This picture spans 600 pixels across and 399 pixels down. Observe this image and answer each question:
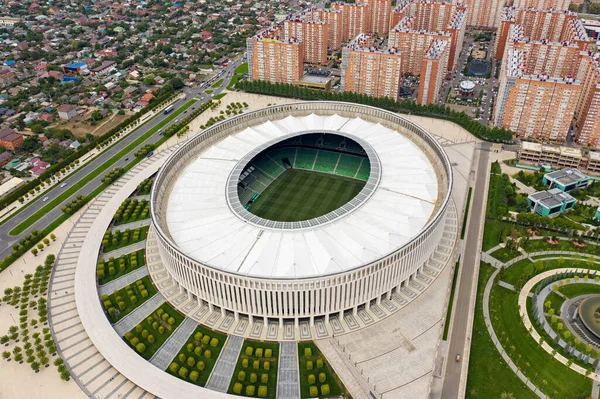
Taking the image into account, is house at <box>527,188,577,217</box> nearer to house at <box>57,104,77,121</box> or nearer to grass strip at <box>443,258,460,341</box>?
grass strip at <box>443,258,460,341</box>

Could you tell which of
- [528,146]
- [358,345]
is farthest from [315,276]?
[528,146]

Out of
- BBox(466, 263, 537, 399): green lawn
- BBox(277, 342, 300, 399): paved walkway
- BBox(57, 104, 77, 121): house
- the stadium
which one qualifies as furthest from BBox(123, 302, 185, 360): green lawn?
BBox(57, 104, 77, 121): house

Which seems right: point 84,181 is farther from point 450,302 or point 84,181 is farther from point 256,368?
point 450,302

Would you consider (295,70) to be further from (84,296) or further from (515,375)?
(515,375)

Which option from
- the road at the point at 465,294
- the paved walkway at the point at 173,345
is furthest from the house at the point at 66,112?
the road at the point at 465,294

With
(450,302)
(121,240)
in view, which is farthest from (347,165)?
(121,240)

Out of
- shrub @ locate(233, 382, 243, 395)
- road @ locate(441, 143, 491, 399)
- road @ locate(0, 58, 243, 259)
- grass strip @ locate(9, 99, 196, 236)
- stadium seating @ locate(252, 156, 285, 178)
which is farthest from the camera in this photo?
stadium seating @ locate(252, 156, 285, 178)
